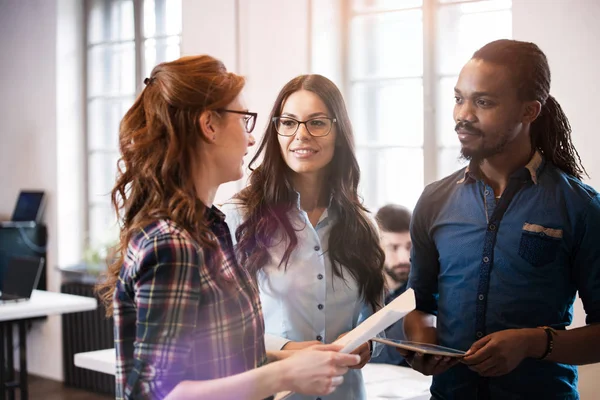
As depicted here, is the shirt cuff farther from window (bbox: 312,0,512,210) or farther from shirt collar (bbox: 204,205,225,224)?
window (bbox: 312,0,512,210)

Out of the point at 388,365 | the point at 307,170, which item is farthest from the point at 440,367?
the point at 388,365

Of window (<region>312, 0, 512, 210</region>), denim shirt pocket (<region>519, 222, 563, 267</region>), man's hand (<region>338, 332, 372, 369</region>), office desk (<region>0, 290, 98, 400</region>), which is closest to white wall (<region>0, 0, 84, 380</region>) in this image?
office desk (<region>0, 290, 98, 400</region>)

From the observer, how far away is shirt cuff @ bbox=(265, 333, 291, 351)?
81.0 inches

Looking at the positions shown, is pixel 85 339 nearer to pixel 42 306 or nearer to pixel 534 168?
pixel 42 306

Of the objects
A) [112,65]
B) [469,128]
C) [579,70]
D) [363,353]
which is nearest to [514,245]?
[469,128]

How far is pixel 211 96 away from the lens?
1456 mm

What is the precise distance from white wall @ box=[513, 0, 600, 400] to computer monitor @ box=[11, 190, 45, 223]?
4462 mm

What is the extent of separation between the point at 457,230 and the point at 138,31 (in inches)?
188

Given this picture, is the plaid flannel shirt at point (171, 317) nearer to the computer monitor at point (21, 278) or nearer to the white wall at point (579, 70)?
the white wall at point (579, 70)

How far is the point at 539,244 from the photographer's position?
178 centimetres

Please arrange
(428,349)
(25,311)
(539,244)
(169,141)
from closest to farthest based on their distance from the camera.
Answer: (169,141) → (428,349) → (539,244) → (25,311)

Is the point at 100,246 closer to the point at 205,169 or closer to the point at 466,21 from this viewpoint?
the point at 466,21

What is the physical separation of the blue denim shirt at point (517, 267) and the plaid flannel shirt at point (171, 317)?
0.68m

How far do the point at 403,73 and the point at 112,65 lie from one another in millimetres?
2861
